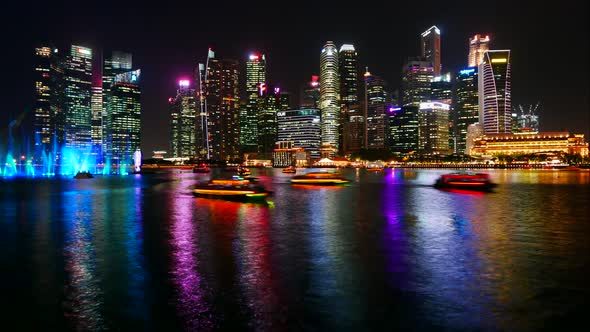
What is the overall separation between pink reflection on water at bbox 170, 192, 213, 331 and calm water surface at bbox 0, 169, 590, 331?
0.17 ft

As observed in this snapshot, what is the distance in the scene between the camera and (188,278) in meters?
14.9

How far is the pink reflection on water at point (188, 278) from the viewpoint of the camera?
35.4 feet


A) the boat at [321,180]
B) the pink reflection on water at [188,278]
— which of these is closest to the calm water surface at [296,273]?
the pink reflection on water at [188,278]

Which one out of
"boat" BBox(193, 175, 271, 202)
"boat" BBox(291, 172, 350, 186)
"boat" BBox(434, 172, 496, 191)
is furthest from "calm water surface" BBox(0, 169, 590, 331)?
"boat" BBox(291, 172, 350, 186)

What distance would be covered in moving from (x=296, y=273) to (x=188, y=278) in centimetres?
357

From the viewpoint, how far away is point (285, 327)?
1023cm

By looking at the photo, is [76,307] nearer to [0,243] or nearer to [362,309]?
[362,309]

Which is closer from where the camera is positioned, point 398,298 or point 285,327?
point 285,327

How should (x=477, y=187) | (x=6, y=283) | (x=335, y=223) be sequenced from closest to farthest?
1. (x=6, y=283)
2. (x=335, y=223)
3. (x=477, y=187)

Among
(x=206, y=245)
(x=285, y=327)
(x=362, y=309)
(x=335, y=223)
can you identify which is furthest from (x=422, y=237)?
(x=285, y=327)

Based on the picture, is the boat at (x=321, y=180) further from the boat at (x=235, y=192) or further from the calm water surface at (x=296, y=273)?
the calm water surface at (x=296, y=273)

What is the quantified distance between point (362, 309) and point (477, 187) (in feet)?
190

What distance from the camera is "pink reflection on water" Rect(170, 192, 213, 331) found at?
35.4 feet

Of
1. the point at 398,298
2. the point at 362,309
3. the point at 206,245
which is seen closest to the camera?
the point at 362,309
